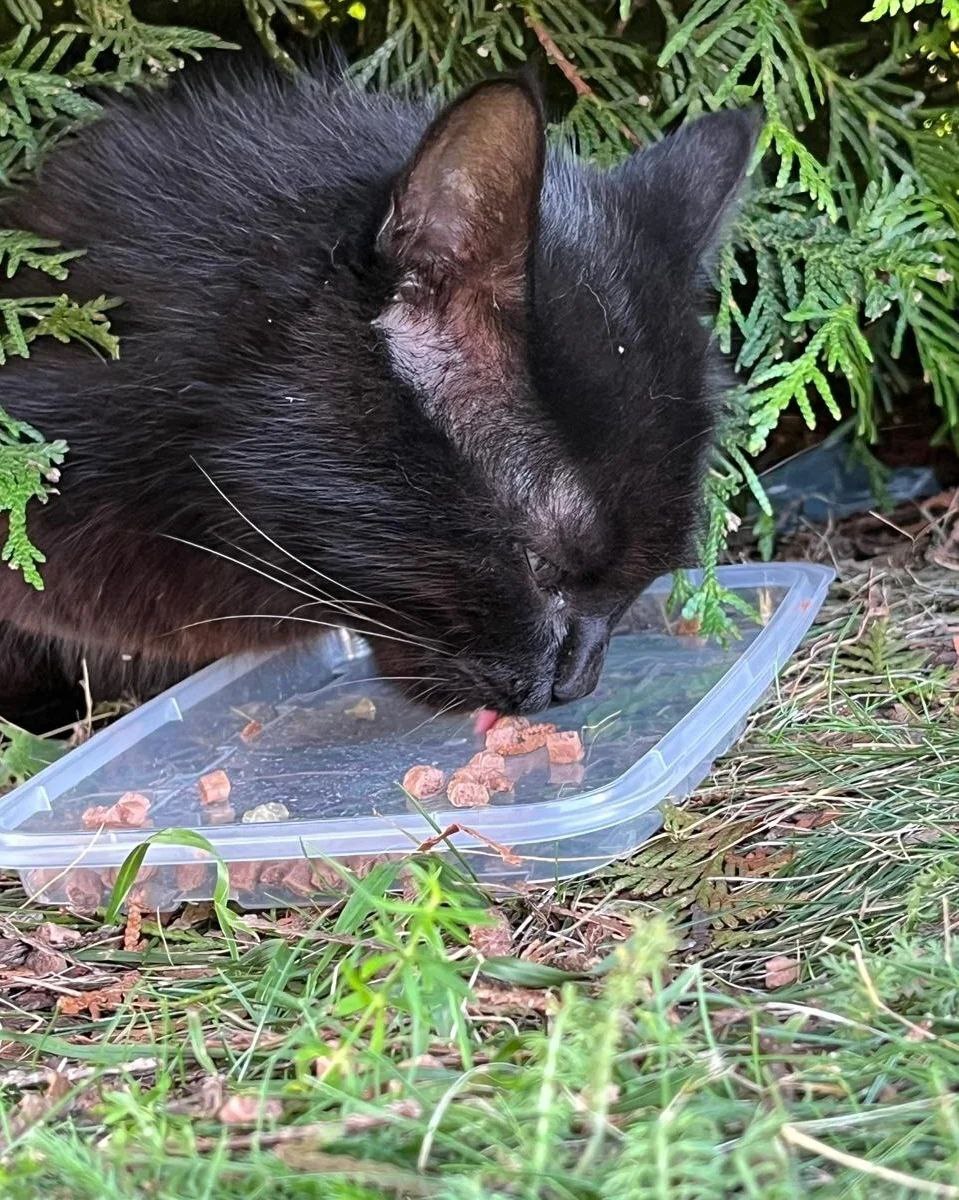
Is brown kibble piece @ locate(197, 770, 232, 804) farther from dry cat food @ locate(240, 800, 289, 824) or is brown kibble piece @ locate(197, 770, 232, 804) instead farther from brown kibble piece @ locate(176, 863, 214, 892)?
brown kibble piece @ locate(176, 863, 214, 892)

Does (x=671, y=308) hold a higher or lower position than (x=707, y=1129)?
higher

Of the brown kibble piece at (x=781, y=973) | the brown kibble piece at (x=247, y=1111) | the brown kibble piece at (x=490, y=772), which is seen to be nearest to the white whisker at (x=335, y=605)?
the brown kibble piece at (x=490, y=772)

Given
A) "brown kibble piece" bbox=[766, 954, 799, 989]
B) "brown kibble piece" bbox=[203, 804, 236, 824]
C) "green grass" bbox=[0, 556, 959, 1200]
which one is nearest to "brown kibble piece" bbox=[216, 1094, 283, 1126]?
"green grass" bbox=[0, 556, 959, 1200]

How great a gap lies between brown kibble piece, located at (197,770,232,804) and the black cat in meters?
0.26

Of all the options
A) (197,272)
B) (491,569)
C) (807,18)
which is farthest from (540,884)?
(807,18)

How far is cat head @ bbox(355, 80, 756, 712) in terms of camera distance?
136 cm

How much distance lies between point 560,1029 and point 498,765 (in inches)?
30.9

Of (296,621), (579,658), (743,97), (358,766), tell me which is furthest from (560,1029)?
(743,97)

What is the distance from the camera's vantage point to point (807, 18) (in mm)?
2135

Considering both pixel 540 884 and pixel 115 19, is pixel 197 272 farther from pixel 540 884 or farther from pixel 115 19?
pixel 540 884

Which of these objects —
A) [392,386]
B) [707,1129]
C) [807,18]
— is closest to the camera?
[707,1129]

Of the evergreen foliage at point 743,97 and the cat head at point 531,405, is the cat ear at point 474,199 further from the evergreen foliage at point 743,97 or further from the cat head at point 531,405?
the evergreen foliage at point 743,97

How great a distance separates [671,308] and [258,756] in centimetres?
88

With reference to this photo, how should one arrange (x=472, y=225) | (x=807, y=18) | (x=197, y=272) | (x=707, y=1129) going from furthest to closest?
1. (x=807, y=18)
2. (x=197, y=272)
3. (x=472, y=225)
4. (x=707, y=1129)
